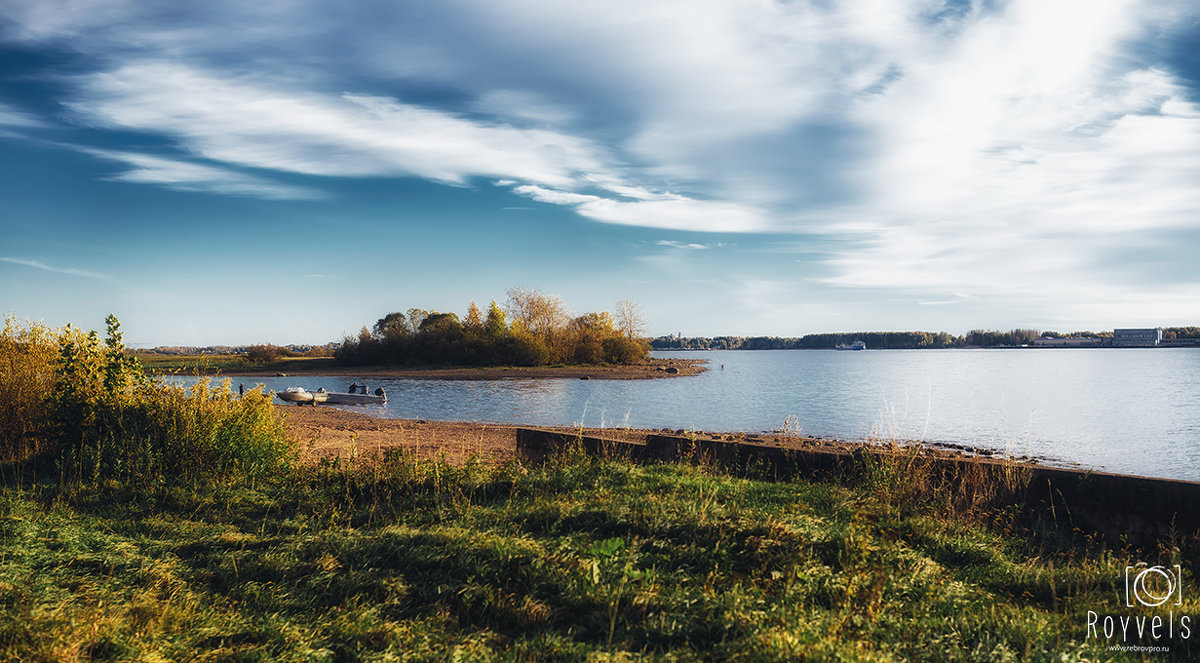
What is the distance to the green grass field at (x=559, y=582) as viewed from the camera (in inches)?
165

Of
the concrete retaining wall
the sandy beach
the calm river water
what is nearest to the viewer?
the concrete retaining wall

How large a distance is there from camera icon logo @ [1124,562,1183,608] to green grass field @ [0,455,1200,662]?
0.14 metres

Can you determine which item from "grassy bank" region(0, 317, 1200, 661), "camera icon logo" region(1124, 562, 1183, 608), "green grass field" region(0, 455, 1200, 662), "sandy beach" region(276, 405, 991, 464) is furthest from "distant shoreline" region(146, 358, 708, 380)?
"camera icon logo" region(1124, 562, 1183, 608)

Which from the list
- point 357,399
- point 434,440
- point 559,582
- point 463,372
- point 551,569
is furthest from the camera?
point 463,372

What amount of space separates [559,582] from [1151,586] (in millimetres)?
5359

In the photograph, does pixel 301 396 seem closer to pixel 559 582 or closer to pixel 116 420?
pixel 116 420

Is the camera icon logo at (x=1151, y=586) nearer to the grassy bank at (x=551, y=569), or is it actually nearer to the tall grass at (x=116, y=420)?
the grassy bank at (x=551, y=569)

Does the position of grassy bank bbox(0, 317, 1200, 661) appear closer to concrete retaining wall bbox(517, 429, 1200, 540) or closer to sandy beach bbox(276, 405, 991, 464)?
concrete retaining wall bbox(517, 429, 1200, 540)

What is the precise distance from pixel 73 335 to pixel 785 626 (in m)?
13.7

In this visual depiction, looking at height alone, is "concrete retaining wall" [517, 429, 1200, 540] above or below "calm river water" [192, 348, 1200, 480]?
above

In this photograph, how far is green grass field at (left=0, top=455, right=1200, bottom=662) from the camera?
419 cm

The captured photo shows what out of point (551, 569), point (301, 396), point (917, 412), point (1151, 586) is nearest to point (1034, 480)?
point (1151, 586)

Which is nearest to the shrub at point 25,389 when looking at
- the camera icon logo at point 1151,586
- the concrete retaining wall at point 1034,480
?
the concrete retaining wall at point 1034,480

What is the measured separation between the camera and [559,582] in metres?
4.94
